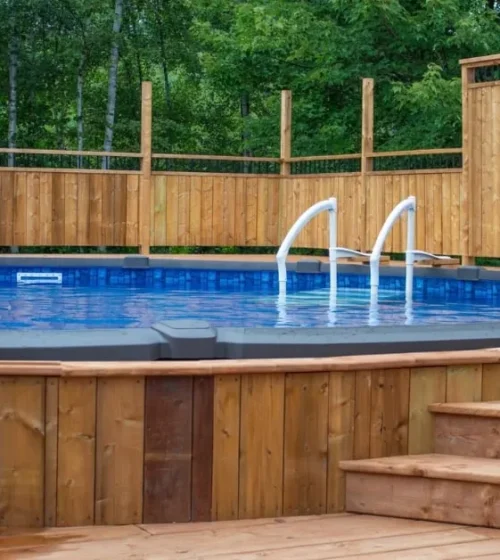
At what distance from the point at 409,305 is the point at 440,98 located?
5.29 metres

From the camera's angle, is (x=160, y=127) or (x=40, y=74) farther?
(x=160, y=127)

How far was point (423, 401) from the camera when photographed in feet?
10.7

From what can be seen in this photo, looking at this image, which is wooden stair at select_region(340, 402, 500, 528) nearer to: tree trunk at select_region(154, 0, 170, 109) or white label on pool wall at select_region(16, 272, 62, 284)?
white label on pool wall at select_region(16, 272, 62, 284)

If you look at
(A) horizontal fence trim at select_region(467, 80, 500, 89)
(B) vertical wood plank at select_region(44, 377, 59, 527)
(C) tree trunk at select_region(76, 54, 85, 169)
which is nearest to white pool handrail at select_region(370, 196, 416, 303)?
(A) horizontal fence trim at select_region(467, 80, 500, 89)

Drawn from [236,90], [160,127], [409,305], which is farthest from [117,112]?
[409,305]

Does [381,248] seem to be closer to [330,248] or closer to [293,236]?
[330,248]

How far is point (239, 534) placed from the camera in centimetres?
287

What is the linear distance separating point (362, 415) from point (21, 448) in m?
1.02

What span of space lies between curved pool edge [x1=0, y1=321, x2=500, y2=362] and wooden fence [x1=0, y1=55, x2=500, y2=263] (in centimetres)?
629

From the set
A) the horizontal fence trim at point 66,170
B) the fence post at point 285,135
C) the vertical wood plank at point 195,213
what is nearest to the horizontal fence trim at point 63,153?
the horizontal fence trim at point 66,170

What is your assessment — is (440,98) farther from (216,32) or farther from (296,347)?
(296,347)

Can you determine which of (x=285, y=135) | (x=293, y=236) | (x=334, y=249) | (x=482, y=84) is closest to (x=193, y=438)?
(x=293, y=236)

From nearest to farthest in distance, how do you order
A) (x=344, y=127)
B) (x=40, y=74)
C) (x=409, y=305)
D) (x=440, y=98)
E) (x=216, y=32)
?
(x=409, y=305) → (x=440, y=98) → (x=344, y=127) → (x=216, y=32) → (x=40, y=74)

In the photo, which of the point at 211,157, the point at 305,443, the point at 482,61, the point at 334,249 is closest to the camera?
the point at 305,443
